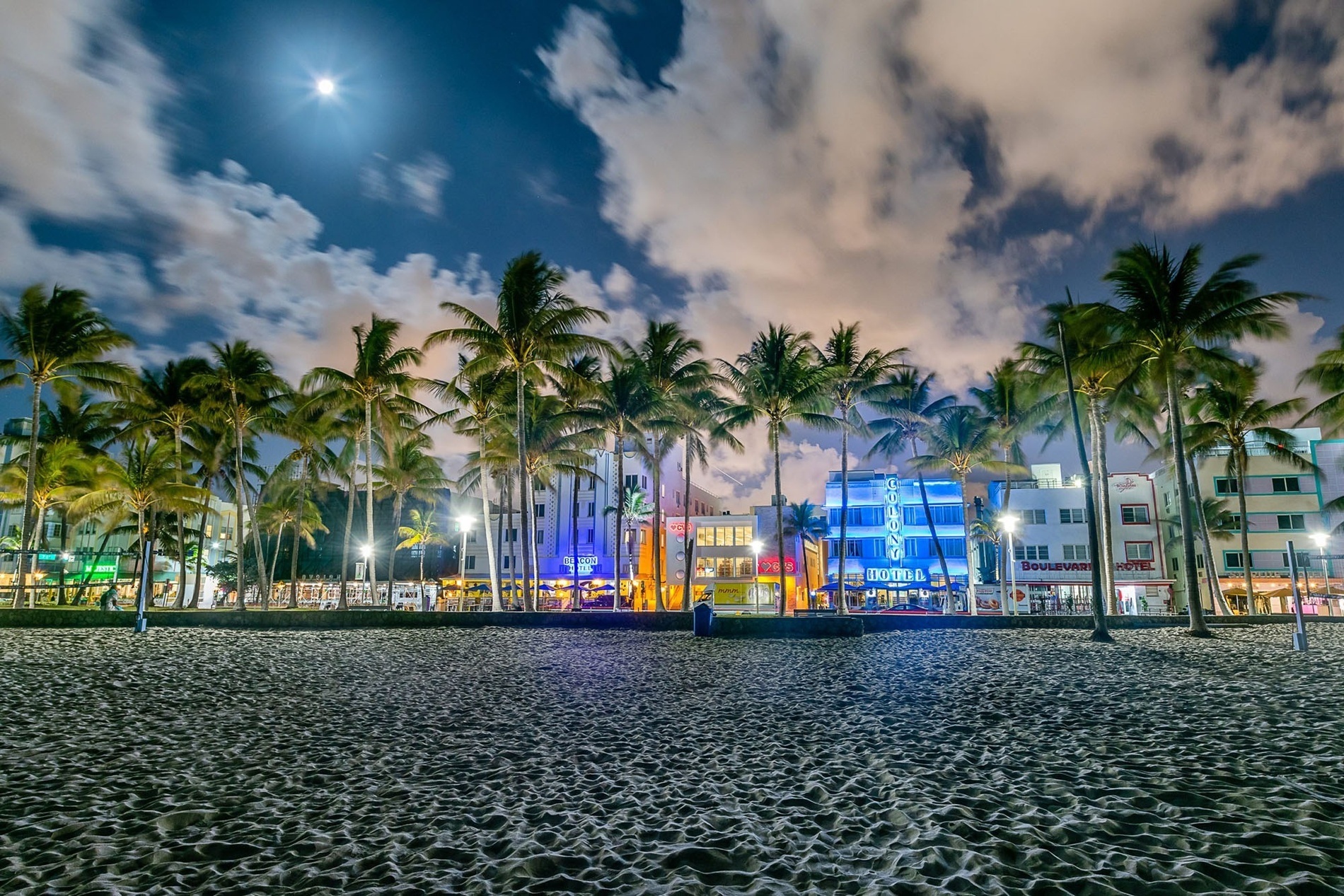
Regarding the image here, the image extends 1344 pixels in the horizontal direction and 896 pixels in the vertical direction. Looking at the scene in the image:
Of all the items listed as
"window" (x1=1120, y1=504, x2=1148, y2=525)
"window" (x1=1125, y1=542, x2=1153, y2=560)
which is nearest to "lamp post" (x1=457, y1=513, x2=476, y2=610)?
"window" (x1=1125, y1=542, x2=1153, y2=560)

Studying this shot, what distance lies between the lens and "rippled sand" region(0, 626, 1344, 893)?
447cm

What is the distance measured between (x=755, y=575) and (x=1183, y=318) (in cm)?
3245

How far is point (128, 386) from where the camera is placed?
28938 mm

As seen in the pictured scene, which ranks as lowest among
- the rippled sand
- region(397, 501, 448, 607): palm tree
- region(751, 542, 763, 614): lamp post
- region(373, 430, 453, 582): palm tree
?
the rippled sand

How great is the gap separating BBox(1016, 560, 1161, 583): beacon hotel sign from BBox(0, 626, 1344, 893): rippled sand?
3364 centimetres

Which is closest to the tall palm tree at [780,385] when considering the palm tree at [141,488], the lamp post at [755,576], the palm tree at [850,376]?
the palm tree at [850,376]

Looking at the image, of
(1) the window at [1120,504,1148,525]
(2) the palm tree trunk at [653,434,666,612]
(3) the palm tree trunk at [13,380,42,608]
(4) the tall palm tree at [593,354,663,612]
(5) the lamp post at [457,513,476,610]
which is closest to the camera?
(3) the palm tree trunk at [13,380,42,608]

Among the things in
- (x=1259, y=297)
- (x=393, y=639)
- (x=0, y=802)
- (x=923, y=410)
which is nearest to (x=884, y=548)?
(x=923, y=410)

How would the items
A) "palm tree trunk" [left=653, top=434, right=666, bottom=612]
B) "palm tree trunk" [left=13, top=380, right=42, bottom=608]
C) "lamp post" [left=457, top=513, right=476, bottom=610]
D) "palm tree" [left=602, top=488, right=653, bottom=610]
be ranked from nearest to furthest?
1. "palm tree trunk" [left=13, top=380, right=42, bottom=608]
2. "palm tree trunk" [left=653, top=434, right=666, bottom=612]
3. "lamp post" [left=457, top=513, right=476, bottom=610]
4. "palm tree" [left=602, top=488, right=653, bottom=610]

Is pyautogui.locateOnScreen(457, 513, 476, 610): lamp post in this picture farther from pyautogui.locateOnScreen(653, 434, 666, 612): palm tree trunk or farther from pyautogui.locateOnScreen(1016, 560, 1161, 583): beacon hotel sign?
pyautogui.locateOnScreen(1016, 560, 1161, 583): beacon hotel sign

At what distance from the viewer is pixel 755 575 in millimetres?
49312

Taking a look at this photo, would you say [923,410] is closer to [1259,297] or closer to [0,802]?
[1259,297]

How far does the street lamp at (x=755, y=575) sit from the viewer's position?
46.8m

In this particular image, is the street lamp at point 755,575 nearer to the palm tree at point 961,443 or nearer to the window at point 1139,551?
the palm tree at point 961,443
